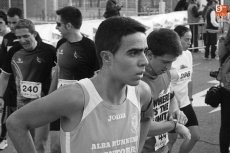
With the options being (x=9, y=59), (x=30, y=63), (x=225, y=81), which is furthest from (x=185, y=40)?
(x=9, y=59)

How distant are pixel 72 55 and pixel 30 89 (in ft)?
1.83

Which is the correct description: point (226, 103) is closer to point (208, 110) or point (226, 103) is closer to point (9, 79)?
point (9, 79)

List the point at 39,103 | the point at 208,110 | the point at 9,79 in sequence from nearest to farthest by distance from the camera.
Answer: the point at 39,103, the point at 9,79, the point at 208,110

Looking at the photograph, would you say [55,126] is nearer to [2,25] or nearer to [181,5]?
[2,25]

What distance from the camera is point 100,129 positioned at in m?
2.15

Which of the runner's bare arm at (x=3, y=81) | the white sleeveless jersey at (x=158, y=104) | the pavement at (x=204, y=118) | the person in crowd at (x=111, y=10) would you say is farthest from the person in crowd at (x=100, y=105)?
the person in crowd at (x=111, y=10)

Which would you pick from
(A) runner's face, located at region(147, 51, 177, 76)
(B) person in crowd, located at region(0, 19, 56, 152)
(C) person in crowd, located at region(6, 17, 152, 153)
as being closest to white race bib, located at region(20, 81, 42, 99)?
(B) person in crowd, located at region(0, 19, 56, 152)

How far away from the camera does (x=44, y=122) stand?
Answer: 2119mm

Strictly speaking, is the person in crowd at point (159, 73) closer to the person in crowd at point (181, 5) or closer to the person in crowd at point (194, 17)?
the person in crowd at point (194, 17)

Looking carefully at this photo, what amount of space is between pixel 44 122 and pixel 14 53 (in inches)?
123

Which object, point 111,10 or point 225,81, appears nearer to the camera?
point 225,81

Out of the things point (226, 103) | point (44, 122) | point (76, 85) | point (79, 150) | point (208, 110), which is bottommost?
point (208, 110)

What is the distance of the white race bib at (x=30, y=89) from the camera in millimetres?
4883

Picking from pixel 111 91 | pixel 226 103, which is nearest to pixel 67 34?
pixel 226 103
